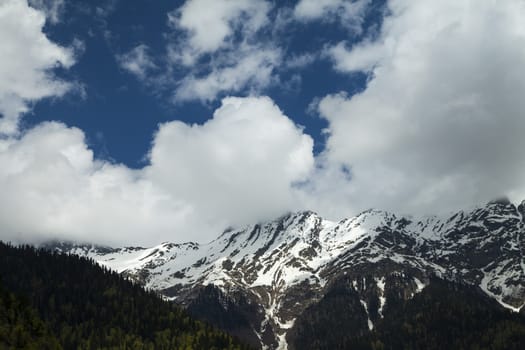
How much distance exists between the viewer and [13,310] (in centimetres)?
14312

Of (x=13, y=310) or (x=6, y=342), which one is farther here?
(x=13, y=310)

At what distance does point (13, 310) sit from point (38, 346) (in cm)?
1072

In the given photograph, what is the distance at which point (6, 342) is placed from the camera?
13038cm

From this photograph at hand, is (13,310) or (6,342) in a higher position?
(13,310)

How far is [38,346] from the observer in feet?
474

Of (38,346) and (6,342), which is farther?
(38,346)

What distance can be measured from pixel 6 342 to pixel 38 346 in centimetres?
1495

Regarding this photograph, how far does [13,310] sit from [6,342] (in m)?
13.9
